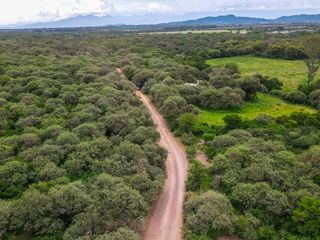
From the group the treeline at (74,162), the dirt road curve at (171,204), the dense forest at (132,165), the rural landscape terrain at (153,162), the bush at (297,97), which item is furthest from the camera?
the bush at (297,97)

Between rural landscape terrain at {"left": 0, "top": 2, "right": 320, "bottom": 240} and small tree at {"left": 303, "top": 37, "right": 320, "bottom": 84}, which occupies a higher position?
small tree at {"left": 303, "top": 37, "right": 320, "bottom": 84}

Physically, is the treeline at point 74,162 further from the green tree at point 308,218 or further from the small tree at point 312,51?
the small tree at point 312,51

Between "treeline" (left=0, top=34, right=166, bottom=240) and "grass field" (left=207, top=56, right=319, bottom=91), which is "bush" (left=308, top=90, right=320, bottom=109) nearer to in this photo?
"grass field" (left=207, top=56, right=319, bottom=91)

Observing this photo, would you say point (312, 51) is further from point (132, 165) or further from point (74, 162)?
point (74, 162)

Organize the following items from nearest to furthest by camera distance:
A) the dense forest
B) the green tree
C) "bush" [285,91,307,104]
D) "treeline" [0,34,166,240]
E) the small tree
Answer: "treeline" [0,34,166,240] → the green tree → the dense forest → "bush" [285,91,307,104] → the small tree

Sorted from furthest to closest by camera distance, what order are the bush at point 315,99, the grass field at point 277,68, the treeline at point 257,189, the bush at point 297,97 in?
the grass field at point 277,68
the bush at point 297,97
the bush at point 315,99
the treeline at point 257,189

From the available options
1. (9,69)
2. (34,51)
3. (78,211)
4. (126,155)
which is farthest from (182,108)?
(34,51)

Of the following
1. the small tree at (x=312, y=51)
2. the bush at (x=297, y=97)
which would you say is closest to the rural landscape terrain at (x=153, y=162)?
the bush at (x=297, y=97)

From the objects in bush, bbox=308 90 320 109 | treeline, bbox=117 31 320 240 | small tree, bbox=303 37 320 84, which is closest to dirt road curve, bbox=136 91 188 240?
treeline, bbox=117 31 320 240
